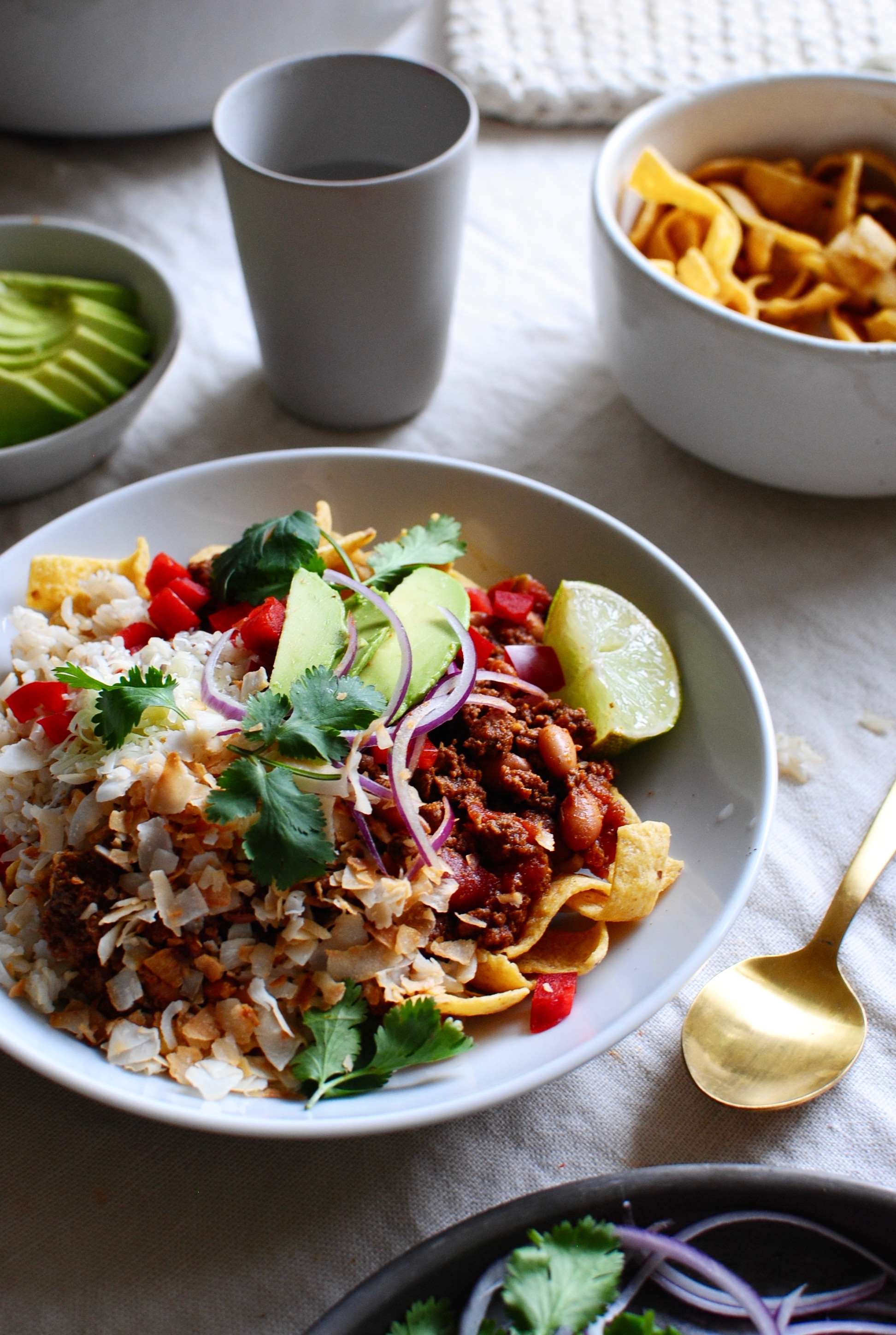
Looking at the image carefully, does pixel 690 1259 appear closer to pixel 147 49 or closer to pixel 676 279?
pixel 676 279

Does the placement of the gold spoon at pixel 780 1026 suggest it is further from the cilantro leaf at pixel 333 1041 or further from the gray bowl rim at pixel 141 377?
the gray bowl rim at pixel 141 377

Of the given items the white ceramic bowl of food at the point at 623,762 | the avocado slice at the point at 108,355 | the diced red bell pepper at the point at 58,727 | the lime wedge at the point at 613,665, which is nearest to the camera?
the white ceramic bowl of food at the point at 623,762

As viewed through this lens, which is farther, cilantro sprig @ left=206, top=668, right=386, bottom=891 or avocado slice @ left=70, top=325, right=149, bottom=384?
avocado slice @ left=70, top=325, right=149, bottom=384

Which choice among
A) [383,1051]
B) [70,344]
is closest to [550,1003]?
[383,1051]

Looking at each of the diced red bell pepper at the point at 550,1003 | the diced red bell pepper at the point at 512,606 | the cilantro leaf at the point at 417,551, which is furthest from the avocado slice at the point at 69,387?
the diced red bell pepper at the point at 550,1003

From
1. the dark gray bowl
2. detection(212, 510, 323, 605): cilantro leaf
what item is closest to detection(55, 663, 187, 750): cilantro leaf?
detection(212, 510, 323, 605): cilantro leaf

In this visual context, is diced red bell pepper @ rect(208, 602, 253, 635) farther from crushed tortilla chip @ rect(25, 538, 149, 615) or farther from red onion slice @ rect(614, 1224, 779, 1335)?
red onion slice @ rect(614, 1224, 779, 1335)
